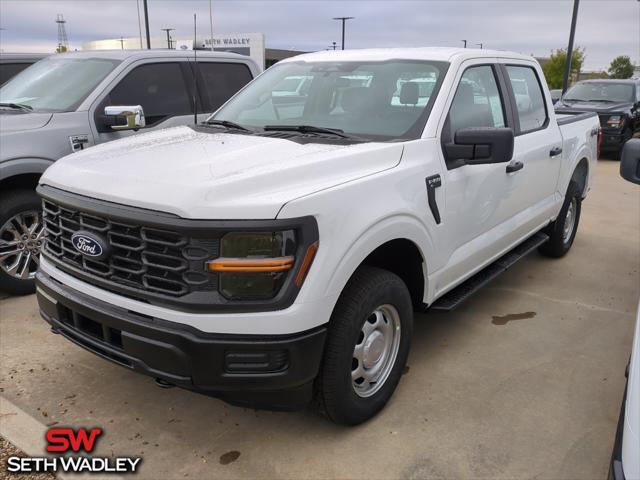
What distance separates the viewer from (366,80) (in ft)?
11.7

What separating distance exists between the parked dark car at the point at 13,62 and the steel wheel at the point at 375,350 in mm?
6226

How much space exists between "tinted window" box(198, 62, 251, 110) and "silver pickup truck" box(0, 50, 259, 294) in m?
0.01

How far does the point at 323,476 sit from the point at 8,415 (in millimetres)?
1732

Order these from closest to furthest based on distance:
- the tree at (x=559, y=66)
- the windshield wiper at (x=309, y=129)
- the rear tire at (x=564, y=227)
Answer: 1. the windshield wiper at (x=309, y=129)
2. the rear tire at (x=564, y=227)
3. the tree at (x=559, y=66)

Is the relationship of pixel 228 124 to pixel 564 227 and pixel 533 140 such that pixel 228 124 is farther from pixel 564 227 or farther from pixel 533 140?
pixel 564 227

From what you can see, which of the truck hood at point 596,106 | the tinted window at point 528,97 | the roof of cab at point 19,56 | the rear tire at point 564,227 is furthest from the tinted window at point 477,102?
the truck hood at point 596,106

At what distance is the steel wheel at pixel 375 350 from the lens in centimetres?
282

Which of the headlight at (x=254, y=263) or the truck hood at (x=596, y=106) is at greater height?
the truck hood at (x=596, y=106)

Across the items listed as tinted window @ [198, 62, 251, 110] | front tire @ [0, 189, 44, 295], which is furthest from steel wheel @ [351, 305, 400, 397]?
tinted window @ [198, 62, 251, 110]

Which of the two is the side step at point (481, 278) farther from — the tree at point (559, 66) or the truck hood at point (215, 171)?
the tree at point (559, 66)

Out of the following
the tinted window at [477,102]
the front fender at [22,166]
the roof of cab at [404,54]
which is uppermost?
the roof of cab at [404,54]

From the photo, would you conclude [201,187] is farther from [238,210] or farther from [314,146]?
[314,146]

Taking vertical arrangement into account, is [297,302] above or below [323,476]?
above

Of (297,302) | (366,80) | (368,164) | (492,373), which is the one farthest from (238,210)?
(492,373)
